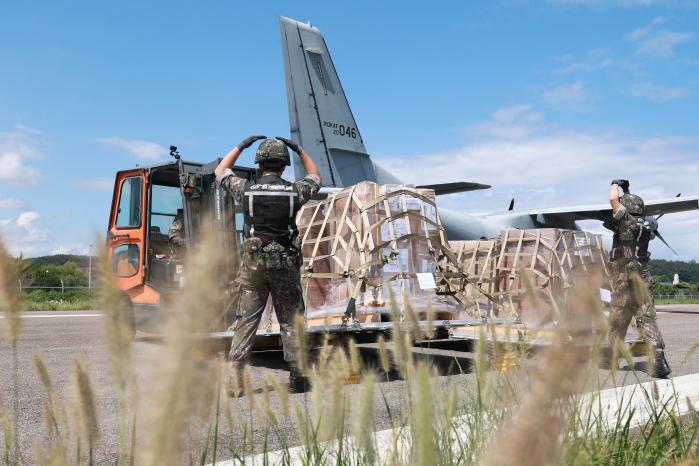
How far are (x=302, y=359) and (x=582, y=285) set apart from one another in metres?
1.50

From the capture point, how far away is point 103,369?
1099 millimetres

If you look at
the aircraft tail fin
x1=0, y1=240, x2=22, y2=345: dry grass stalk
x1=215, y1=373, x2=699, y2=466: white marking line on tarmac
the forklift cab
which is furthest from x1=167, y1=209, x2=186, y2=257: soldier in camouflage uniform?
x1=0, y1=240, x2=22, y2=345: dry grass stalk

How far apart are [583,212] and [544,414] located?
2481 cm

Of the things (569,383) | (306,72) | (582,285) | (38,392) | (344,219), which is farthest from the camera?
(306,72)

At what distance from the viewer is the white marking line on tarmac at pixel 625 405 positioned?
7.57 feet

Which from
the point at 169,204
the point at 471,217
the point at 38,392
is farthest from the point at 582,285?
the point at 471,217

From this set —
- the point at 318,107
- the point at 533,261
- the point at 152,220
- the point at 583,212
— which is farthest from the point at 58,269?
the point at 583,212

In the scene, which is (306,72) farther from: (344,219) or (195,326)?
(195,326)

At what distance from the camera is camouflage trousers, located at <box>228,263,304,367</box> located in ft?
18.5

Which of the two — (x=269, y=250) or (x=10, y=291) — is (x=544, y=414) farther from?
(x=269, y=250)

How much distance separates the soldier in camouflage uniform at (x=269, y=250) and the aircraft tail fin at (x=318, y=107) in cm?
1116

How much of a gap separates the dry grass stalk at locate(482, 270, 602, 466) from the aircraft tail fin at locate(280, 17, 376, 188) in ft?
54.0

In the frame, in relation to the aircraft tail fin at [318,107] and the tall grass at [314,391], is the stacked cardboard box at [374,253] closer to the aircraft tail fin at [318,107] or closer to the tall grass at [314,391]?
the tall grass at [314,391]

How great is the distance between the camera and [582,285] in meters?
0.70
